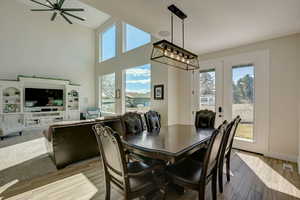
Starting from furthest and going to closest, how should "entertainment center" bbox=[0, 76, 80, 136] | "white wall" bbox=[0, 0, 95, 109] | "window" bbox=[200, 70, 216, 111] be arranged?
"white wall" bbox=[0, 0, 95, 109] → "entertainment center" bbox=[0, 76, 80, 136] → "window" bbox=[200, 70, 216, 111]

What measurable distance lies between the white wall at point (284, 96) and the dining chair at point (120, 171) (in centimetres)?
310

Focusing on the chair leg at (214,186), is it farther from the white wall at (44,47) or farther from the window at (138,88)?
the white wall at (44,47)

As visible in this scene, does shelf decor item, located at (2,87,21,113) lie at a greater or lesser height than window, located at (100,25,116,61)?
lesser

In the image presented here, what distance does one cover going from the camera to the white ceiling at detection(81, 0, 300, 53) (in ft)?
6.73

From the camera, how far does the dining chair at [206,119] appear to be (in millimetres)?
2957

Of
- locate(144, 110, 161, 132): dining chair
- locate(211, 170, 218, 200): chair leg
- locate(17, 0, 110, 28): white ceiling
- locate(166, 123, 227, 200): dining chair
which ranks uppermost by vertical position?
locate(17, 0, 110, 28): white ceiling

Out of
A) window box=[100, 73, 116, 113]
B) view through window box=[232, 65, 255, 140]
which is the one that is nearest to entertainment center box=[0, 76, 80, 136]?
window box=[100, 73, 116, 113]

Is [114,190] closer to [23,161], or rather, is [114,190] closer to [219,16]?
[23,161]

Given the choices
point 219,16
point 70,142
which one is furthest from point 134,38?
point 70,142

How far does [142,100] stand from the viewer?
18.4 feet

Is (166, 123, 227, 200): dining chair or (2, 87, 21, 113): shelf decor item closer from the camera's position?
(166, 123, 227, 200): dining chair

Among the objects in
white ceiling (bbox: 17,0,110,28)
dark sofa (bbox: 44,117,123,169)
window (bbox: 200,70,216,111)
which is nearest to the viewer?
dark sofa (bbox: 44,117,123,169)

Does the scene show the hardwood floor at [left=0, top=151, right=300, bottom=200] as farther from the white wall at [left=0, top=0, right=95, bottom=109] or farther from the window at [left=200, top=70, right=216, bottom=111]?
the white wall at [left=0, top=0, right=95, bottom=109]

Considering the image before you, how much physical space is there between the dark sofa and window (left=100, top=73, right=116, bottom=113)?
392cm
